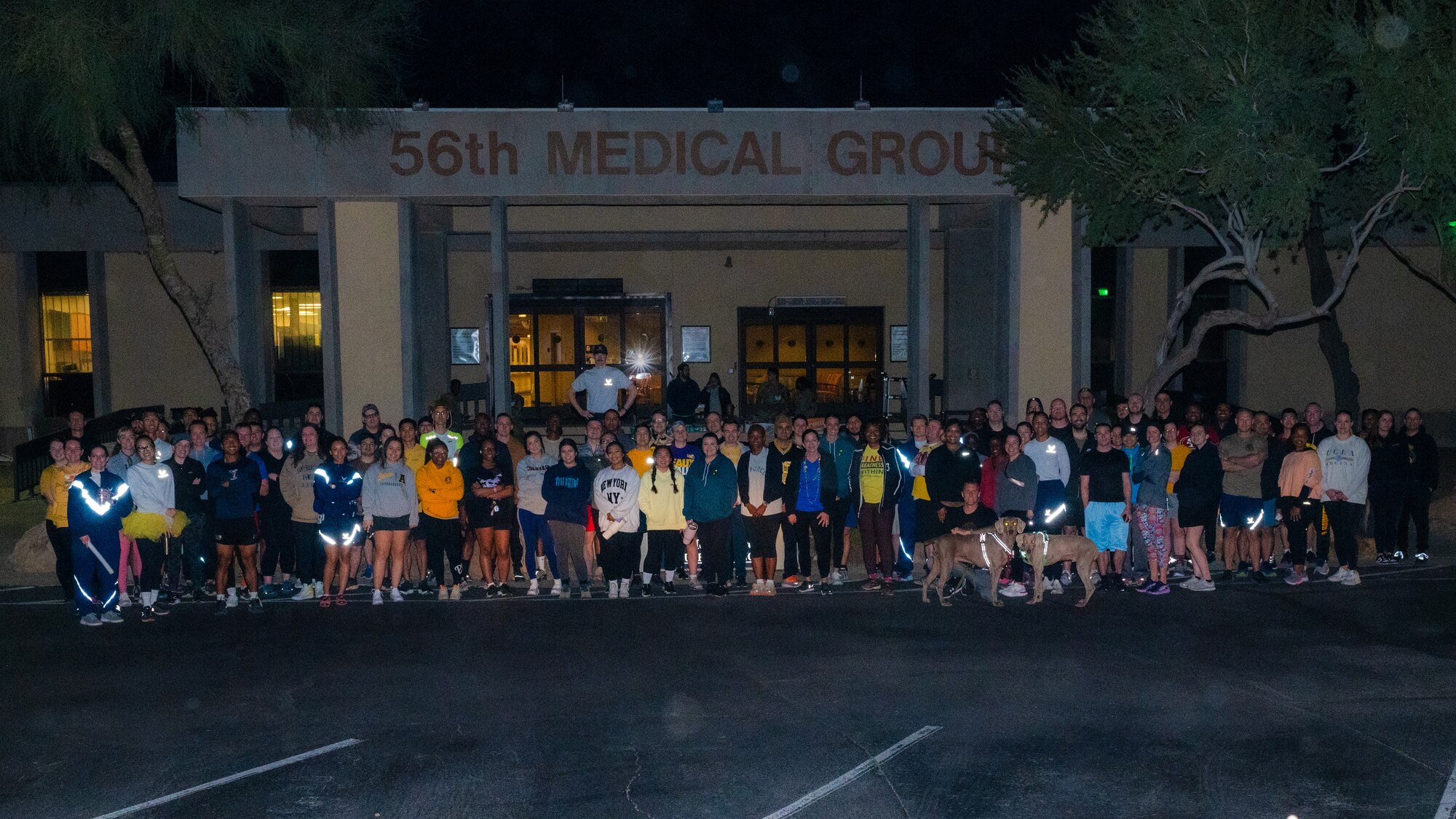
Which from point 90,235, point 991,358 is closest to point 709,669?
point 991,358

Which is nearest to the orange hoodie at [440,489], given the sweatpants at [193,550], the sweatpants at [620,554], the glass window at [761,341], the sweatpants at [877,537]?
the sweatpants at [620,554]

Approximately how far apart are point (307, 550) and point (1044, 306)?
1110 cm

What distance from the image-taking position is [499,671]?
9.13 m

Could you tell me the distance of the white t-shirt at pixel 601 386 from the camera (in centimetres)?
1477

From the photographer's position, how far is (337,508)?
1141 cm

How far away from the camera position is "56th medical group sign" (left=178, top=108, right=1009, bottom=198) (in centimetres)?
1720

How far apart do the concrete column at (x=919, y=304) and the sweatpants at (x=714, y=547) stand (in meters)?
6.33

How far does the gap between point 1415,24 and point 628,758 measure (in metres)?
11.7

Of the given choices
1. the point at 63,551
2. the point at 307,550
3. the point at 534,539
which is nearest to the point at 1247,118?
the point at 534,539

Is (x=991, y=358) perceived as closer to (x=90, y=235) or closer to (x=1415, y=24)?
(x=1415, y=24)

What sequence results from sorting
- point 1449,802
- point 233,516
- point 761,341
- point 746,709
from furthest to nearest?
1. point 761,341
2. point 233,516
3. point 746,709
4. point 1449,802

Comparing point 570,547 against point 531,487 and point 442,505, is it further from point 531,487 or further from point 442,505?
point 442,505

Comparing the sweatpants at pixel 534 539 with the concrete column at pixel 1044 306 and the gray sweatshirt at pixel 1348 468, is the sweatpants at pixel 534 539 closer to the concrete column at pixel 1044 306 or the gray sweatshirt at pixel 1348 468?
the gray sweatshirt at pixel 1348 468

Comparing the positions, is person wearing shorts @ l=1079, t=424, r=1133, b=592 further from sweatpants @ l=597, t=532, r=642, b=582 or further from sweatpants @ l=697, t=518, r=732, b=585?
sweatpants @ l=597, t=532, r=642, b=582
